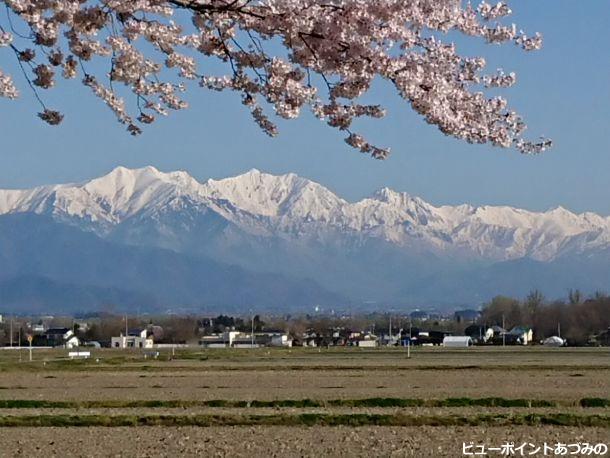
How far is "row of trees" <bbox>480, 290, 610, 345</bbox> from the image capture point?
152 metres

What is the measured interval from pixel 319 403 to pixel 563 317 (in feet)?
447

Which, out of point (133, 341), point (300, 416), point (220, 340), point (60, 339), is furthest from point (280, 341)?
point (300, 416)

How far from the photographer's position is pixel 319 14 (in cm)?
702

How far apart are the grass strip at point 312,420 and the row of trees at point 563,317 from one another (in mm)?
122317

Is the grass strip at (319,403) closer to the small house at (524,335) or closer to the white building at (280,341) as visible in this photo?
the white building at (280,341)

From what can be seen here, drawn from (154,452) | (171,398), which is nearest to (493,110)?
(154,452)

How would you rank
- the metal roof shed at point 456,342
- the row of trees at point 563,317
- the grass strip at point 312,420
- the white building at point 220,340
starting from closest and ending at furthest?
the grass strip at point 312,420 → the metal roof shed at point 456,342 → the white building at point 220,340 → the row of trees at point 563,317

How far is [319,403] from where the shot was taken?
27156 millimetres

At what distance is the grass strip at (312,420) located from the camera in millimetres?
20641

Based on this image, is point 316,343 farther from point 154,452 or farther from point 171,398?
point 154,452

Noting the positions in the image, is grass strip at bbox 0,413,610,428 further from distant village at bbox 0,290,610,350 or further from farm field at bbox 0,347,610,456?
distant village at bbox 0,290,610,350

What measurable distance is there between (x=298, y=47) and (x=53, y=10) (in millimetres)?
1576

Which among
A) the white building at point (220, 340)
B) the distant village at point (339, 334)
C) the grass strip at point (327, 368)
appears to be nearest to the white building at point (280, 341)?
the distant village at point (339, 334)

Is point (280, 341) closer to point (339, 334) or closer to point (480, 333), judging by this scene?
point (339, 334)
